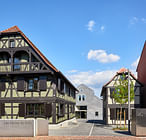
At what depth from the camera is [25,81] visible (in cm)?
2102

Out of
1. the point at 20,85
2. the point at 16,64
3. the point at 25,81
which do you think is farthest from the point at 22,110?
the point at 16,64

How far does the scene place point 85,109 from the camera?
140ft

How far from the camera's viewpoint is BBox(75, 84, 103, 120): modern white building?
4231cm

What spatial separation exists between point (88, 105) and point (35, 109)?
2331 centimetres

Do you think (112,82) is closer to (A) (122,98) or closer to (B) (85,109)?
(A) (122,98)

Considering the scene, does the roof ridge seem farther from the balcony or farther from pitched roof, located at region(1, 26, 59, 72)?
the balcony

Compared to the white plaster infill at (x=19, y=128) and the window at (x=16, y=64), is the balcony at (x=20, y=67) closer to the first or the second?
the window at (x=16, y=64)

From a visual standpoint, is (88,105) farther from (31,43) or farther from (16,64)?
(31,43)

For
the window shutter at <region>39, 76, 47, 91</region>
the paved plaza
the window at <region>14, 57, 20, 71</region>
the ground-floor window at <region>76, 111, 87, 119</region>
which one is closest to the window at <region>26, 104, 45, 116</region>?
the window shutter at <region>39, 76, 47, 91</region>

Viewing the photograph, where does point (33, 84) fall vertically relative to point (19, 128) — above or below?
above

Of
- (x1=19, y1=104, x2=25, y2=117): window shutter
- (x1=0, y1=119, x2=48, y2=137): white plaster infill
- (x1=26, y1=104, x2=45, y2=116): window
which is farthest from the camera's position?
(x1=26, y1=104, x2=45, y2=116): window

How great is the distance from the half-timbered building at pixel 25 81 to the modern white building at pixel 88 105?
21.4 metres

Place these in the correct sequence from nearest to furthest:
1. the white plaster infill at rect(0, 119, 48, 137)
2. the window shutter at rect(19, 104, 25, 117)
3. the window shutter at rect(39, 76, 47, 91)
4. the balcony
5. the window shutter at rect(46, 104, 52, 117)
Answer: the white plaster infill at rect(0, 119, 48, 137) < the window shutter at rect(46, 104, 52, 117) < the window shutter at rect(39, 76, 47, 91) < the window shutter at rect(19, 104, 25, 117) < the balcony

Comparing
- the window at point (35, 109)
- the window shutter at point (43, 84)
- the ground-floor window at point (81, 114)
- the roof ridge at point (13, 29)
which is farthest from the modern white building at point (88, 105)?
the roof ridge at point (13, 29)
